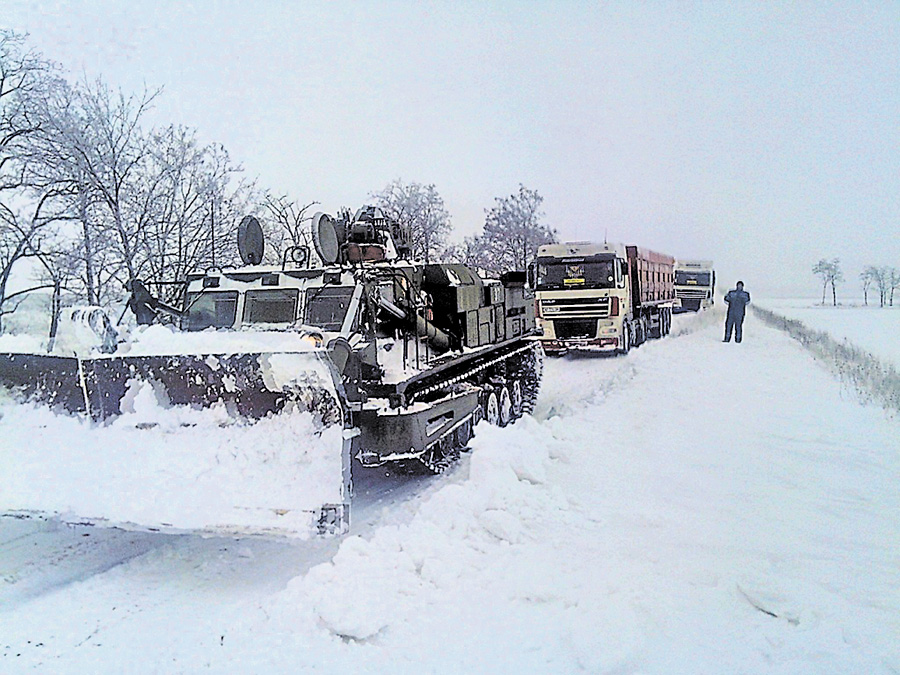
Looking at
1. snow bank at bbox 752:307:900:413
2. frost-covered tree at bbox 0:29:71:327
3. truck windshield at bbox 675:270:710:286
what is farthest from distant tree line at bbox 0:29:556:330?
truck windshield at bbox 675:270:710:286

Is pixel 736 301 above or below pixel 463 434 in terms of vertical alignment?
above

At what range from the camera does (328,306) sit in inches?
256

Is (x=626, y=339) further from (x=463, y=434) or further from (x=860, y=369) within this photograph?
(x=463, y=434)

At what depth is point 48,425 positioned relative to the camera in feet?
17.7

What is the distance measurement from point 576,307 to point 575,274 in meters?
0.78

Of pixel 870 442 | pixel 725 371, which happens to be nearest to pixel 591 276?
pixel 725 371

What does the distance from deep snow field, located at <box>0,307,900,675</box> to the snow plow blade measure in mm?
132

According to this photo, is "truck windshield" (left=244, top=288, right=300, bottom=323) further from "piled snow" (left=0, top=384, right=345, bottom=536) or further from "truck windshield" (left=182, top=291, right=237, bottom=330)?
"piled snow" (left=0, top=384, right=345, bottom=536)

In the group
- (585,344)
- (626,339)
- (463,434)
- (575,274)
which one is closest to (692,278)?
(626,339)

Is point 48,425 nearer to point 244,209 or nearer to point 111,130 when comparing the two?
point 111,130

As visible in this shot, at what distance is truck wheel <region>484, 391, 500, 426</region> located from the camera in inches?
342

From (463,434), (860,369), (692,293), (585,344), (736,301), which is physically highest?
(692,293)

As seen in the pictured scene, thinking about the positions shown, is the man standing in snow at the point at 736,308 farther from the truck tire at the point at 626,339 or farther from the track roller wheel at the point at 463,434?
the track roller wheel at the point at 463,434

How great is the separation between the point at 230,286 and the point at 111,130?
11064mm
